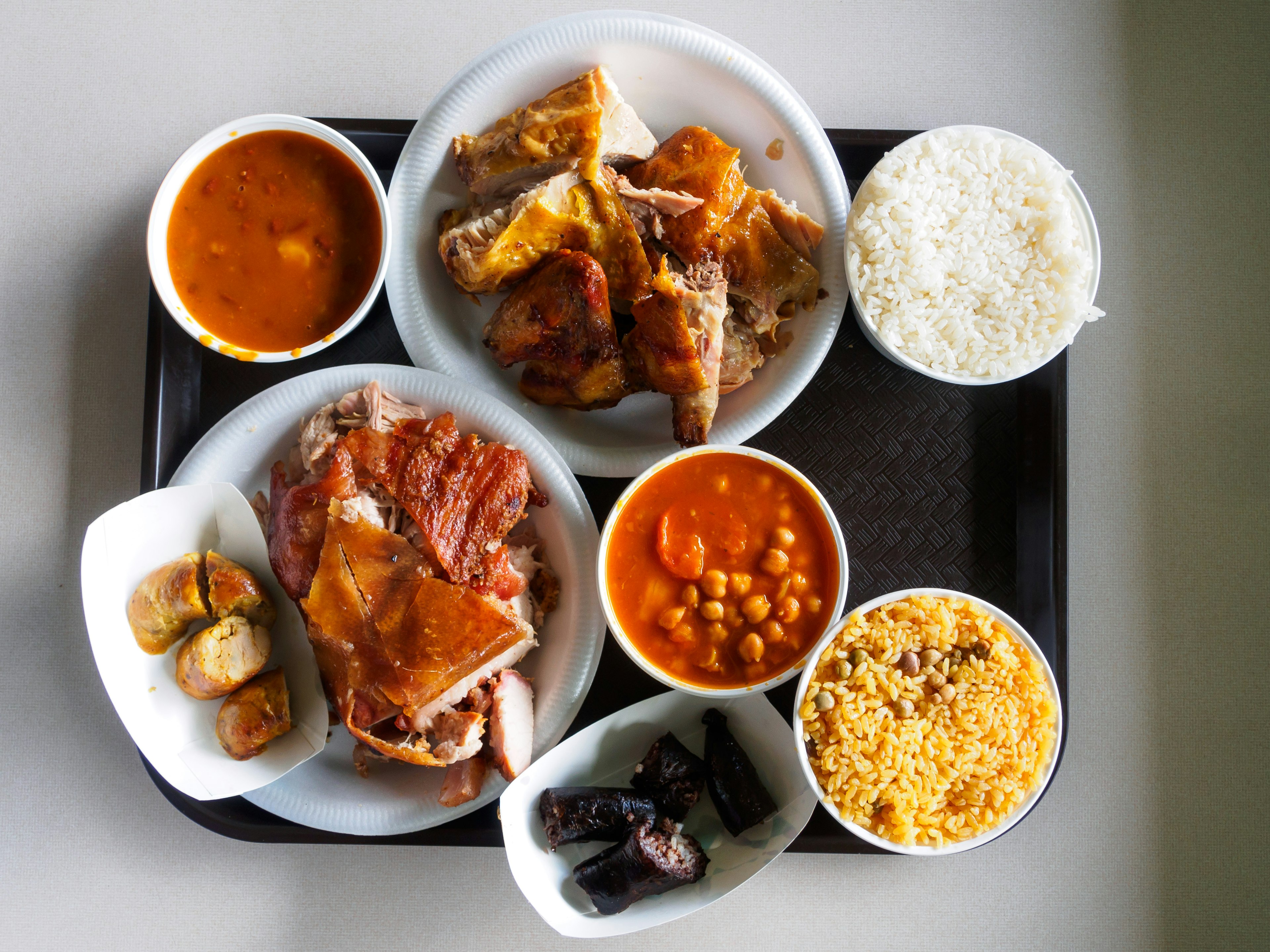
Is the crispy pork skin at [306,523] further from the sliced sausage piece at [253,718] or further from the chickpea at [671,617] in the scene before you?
the chickpea at [671,617]

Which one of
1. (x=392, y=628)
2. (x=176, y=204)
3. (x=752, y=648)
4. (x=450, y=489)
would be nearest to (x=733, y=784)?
(x=752, y=648)

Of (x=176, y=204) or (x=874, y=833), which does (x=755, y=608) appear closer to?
(x=874, y=833)

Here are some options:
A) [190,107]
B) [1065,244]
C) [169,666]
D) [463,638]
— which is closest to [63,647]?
Result: [169,666]

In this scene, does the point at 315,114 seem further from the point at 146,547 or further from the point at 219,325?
the point at 146,547

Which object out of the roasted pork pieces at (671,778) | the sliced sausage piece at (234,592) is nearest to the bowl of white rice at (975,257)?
the roasted pork pieces at (671,778)

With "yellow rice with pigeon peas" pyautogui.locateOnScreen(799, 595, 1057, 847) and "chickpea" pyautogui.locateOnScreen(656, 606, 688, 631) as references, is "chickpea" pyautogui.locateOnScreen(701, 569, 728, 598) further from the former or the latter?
"yellow rice with pigeon peas" pyautogui.locateOnScreen(799, 595, 1057, 847)

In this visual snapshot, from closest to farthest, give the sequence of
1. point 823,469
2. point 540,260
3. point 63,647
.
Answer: point 540,260
point 823,469
point 63,647

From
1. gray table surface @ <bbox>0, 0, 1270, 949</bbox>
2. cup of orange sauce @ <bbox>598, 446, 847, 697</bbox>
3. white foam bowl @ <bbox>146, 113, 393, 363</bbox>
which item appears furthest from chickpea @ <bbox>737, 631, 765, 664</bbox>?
white foam bowl @ <bbox>146, 113, 393, 363</bbox>
